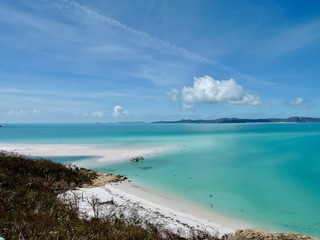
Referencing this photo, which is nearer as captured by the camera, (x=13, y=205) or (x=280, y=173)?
(x=13, y=205)

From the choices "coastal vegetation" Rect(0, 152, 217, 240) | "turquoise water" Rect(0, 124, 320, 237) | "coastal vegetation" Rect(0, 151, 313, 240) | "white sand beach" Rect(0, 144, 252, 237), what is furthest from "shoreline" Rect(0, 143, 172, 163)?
"coastal vegetation" Rect(0, 152, 217, 240)

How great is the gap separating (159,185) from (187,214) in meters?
8.76

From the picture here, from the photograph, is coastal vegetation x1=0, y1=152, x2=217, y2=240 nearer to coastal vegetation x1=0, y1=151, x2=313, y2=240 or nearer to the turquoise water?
coastal vegetation x1=0, y1=151, x2=313, y2=240

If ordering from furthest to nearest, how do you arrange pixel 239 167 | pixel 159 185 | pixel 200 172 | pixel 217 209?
pixel 239 167
pixel 200 172
pixel 159 185
pixel 217 209

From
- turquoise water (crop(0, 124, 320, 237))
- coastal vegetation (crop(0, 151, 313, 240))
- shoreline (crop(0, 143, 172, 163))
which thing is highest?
coastal vegetation (crop(0, 151, 313, 240))

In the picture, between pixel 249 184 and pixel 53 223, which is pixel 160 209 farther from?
pixel 249 184

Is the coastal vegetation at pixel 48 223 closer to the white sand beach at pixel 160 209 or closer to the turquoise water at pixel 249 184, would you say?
the white sand beach at pixel 160 209

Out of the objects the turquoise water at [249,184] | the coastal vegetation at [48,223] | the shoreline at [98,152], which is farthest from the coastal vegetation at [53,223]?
the shoreline at [98,152]

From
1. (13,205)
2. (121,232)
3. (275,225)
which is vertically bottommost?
(275,225)

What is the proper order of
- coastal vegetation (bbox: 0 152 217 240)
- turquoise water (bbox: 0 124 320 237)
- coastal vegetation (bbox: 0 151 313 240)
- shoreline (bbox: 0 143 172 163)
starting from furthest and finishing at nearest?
shoreline (bbox: 0 143 172 163)
turquoise water (bbox: 0 124 320 237)
coastal vegetation (bbox: 0 151 313 240)
coastal vegetation (bbox: 0 152 217 240)

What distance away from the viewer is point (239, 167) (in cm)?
3944

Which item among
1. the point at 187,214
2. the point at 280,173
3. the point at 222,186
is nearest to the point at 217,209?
the point at 187,214

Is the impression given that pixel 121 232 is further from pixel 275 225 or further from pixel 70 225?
pixel 275 225

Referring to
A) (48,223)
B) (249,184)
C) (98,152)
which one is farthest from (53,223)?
(98,152)
